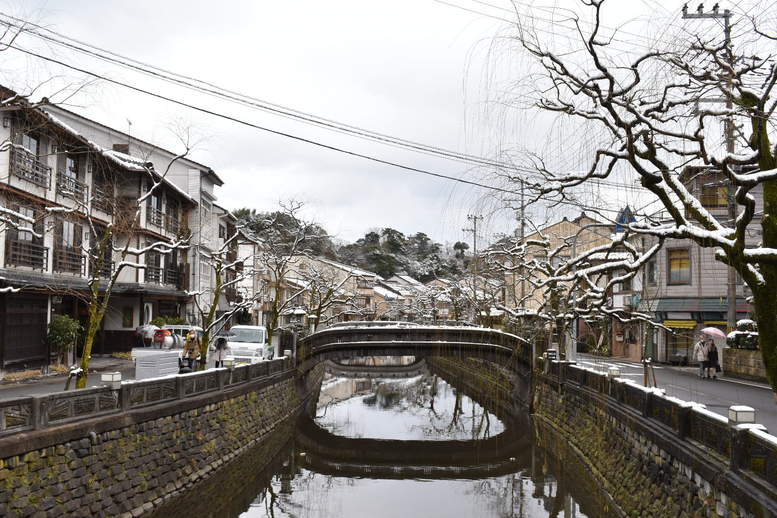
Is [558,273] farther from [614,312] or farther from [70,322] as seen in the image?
[70,322]

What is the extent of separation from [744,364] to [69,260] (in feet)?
92.1

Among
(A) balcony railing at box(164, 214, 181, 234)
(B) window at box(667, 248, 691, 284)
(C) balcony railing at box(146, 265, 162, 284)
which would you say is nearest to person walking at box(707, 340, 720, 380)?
(B) window at box(667, 248, 691, 284)

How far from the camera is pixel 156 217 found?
121 feet

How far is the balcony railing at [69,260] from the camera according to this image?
26.1 meters

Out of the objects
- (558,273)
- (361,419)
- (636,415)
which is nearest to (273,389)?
(361,419)

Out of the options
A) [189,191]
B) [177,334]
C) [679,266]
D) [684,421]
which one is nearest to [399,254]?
[189,191]

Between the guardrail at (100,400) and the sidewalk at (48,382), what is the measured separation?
101 inches

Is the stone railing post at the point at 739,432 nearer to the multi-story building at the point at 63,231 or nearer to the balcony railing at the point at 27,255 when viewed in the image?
the multi-story building at the point at 63,231

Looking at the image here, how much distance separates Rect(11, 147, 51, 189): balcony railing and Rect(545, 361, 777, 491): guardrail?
19.7m

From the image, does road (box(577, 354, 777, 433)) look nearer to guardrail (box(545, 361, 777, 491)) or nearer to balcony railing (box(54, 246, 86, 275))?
guardrail (box(545, 361, 777, 491))

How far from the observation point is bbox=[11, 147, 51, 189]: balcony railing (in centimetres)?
2197

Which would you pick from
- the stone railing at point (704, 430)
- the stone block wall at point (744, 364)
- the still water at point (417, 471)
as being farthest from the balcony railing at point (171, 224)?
the stone block wall at point (744, 364)

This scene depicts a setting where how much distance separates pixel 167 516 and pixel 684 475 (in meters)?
10.2

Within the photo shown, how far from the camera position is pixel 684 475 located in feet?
36.5
